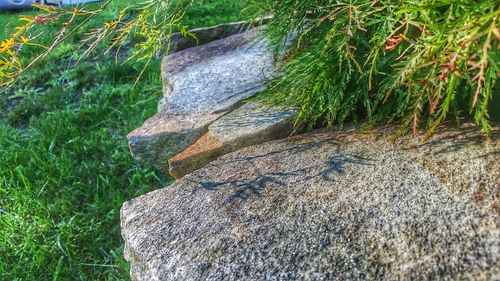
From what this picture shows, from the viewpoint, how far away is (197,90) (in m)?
2.72

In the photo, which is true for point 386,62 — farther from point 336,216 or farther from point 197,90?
point 197,90

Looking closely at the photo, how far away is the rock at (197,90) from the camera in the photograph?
2.36 m

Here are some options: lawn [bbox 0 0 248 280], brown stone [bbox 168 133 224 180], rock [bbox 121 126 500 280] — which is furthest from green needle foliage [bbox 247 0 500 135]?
lawn [bbox 0 0 248 280]

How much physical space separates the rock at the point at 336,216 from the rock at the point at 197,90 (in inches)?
22.4

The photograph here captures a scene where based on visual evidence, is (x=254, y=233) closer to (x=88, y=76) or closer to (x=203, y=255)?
(x=203, y=255)

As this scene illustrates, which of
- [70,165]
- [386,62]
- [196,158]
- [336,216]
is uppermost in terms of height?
[386,62]

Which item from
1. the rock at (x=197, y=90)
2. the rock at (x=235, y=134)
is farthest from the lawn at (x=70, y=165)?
the rock at (x=235, y=134)

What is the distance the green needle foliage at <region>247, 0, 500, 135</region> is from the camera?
1.28 metres

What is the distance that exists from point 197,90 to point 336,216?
144 centimetres

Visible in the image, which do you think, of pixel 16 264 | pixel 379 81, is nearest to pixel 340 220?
pixel 379 81

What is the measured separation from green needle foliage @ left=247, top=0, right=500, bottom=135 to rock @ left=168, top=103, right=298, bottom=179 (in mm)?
68

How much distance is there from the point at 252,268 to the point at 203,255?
144 millimetres

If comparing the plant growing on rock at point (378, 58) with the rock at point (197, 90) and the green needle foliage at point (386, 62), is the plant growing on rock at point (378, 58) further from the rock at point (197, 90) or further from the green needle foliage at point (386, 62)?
the rock at point (197, 90)

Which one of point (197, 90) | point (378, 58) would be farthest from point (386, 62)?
point (197, 90)
